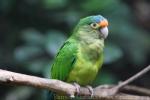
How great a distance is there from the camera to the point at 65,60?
3082 millimetres

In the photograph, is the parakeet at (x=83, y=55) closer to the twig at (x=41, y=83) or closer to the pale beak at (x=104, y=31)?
the pale beak at (x=104, y=31)

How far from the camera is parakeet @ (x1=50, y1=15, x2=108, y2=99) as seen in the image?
3.04m

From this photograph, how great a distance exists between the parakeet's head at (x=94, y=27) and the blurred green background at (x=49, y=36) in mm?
602

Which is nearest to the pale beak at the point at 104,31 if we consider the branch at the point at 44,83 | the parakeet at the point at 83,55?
the parakeet at the point at 83,55

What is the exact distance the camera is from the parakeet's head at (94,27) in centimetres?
308

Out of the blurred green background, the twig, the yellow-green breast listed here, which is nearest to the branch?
the twig

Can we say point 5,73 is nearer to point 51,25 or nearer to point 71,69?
point 71,69

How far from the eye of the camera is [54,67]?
3.15 meters

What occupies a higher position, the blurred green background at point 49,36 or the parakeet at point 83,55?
the blurred green background at point 49,36

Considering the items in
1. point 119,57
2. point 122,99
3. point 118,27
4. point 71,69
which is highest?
point 118,27

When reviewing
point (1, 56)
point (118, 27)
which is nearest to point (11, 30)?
point (1, 56)

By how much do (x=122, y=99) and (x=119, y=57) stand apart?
1.24m

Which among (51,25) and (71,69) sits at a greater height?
(51,25)

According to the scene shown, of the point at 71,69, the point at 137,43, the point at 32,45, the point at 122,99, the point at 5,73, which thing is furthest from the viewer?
the point at 137,43
